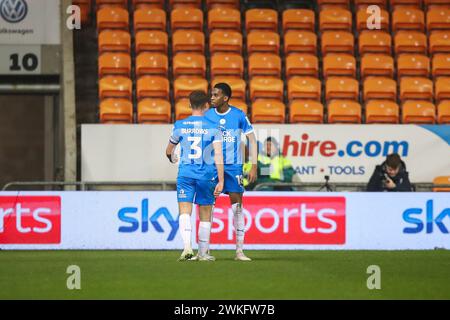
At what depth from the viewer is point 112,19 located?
65.0ft

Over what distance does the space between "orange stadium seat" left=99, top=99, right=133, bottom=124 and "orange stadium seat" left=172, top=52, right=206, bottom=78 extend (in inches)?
53.2

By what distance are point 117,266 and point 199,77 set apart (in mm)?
7964

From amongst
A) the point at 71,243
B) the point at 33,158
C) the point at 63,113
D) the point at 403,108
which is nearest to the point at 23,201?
the point at 71,243

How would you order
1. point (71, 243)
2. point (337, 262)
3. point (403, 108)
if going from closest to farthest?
point (337, 262) → point (71, 243) → point (403, 108)

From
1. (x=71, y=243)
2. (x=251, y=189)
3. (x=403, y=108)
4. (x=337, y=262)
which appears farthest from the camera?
(x=403, y=108)

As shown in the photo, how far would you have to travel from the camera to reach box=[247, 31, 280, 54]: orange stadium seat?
1972 cm

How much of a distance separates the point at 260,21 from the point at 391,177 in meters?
5.51

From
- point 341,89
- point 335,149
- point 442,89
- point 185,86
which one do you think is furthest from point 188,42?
point 442,89

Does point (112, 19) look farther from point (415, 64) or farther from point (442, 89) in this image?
point (442, 89)

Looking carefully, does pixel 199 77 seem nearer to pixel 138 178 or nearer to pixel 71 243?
pixel 138 178

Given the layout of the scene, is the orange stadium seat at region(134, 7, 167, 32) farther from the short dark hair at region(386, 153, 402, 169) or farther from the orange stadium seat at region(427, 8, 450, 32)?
the short dark hair at region(386, 153, 402, 169)

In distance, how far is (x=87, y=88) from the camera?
1952cm

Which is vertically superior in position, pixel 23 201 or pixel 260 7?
pixel 260 7

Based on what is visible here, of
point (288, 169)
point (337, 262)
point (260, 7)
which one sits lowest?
point (337, 262)
